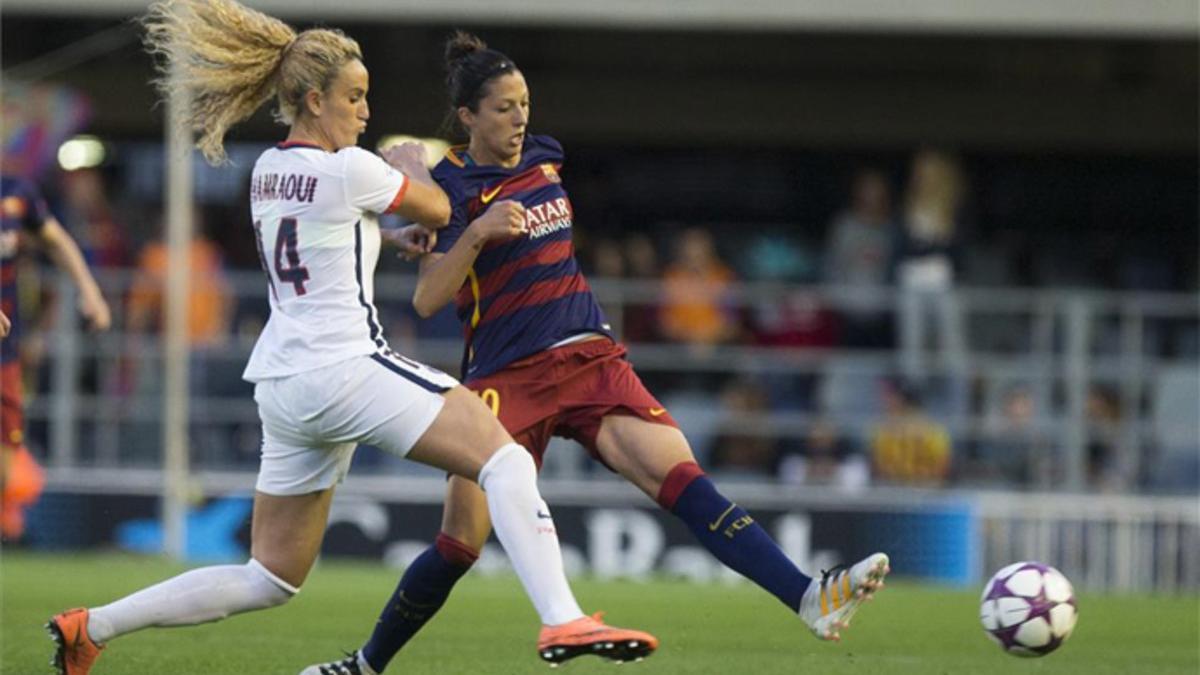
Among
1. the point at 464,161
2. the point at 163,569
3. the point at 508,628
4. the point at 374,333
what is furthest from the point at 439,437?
the point at 163,569

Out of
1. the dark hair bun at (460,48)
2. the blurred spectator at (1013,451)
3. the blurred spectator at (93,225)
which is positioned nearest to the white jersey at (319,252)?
the dark hair bun at (460,48)

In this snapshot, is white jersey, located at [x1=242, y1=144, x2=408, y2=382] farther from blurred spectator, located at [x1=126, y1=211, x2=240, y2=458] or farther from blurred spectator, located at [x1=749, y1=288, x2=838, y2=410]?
blurred spectator, located at [x1=749, y1=288, x2=838, y2=410]

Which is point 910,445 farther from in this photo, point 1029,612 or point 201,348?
point 1029,612

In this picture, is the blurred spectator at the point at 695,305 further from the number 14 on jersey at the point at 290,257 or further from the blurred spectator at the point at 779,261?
the number 14 on jersey at the point at 290,257

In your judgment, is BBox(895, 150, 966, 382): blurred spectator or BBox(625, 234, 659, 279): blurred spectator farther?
BBox(625, 234, 659, 279): blurred spectator

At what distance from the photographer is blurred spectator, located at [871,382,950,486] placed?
15836 millimetres

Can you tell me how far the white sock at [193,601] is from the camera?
6.43 metres

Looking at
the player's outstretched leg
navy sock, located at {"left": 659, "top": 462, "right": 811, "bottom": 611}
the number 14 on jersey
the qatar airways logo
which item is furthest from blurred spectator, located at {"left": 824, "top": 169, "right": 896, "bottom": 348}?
the number 14 on jersey

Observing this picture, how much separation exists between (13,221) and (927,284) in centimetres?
770

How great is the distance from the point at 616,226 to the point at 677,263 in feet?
8.32

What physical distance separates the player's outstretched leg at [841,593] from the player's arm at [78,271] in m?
5.06

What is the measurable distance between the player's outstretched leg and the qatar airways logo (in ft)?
4.70

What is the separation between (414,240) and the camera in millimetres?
6688

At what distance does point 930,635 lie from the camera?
966 centimetres
